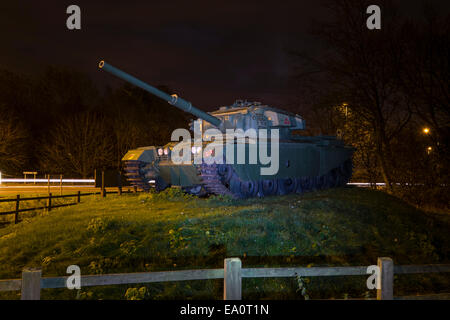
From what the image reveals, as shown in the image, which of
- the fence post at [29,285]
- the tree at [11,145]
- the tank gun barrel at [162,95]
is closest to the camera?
the fence post at [29,285]

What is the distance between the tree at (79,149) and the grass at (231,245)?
2220 cm

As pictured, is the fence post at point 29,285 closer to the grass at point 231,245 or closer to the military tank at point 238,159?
the grass at point 231,245

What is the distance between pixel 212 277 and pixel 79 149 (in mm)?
31131

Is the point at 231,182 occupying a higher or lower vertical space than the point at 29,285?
higher

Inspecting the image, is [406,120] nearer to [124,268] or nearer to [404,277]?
[404,277]

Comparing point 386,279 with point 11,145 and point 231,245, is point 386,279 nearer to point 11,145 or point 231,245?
point 231,245

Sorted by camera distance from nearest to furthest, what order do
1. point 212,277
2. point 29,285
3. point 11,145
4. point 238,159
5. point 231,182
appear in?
point 29,285 → point 212,277 → point 238,159 → point 231,182 → point 11,145

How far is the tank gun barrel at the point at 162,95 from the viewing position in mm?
12047

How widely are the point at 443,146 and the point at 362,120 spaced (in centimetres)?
517

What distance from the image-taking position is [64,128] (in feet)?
117

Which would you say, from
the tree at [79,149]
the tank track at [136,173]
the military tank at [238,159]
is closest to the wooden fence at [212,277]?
the military tank at [238,159]

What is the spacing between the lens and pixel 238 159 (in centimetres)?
1356

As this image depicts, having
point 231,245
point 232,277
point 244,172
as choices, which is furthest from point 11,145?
point 232,277

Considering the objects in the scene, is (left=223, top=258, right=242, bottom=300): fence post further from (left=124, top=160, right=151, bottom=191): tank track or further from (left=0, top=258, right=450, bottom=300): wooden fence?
(left=124, top=160, right=151, bottom=191): tank track
